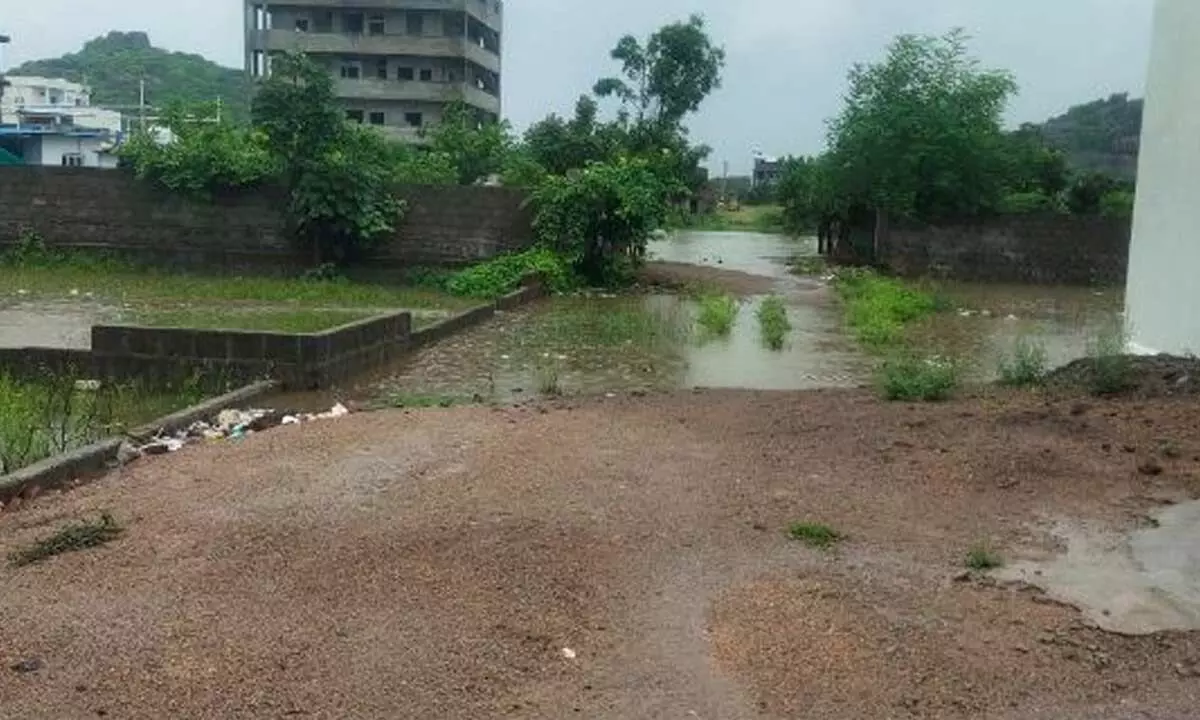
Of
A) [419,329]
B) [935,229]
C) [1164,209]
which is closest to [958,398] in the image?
[1164,209]

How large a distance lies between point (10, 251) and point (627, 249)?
10.9m

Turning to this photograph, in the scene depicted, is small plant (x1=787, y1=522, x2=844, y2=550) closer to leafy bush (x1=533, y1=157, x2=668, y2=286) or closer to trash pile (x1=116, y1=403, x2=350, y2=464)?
trash pile (x1=116, y1=403, x2=350, y2=464)

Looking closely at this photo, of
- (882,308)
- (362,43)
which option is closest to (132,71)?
(362,43)

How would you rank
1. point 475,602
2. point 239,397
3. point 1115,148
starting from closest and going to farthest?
point 475,602 < point 239,397 < point 1115,148

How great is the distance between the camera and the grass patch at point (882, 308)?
1462cm

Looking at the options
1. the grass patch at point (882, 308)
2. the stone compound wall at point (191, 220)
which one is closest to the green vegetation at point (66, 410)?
the grass patch at point (882, 308)

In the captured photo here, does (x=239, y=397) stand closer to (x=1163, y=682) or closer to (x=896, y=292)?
(x=1163, y=682)

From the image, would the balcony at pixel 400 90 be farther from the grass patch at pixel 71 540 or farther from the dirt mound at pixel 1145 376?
the grass patch at pixel 71 540

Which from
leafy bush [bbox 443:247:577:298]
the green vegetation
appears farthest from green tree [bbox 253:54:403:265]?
the green vegetation

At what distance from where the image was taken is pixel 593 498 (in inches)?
234

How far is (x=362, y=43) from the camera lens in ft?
206

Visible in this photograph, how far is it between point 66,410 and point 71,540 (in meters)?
2.85

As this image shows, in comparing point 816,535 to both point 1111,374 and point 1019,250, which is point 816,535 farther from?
point 1019,250

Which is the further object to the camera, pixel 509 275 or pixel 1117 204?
pixel 1117 204
